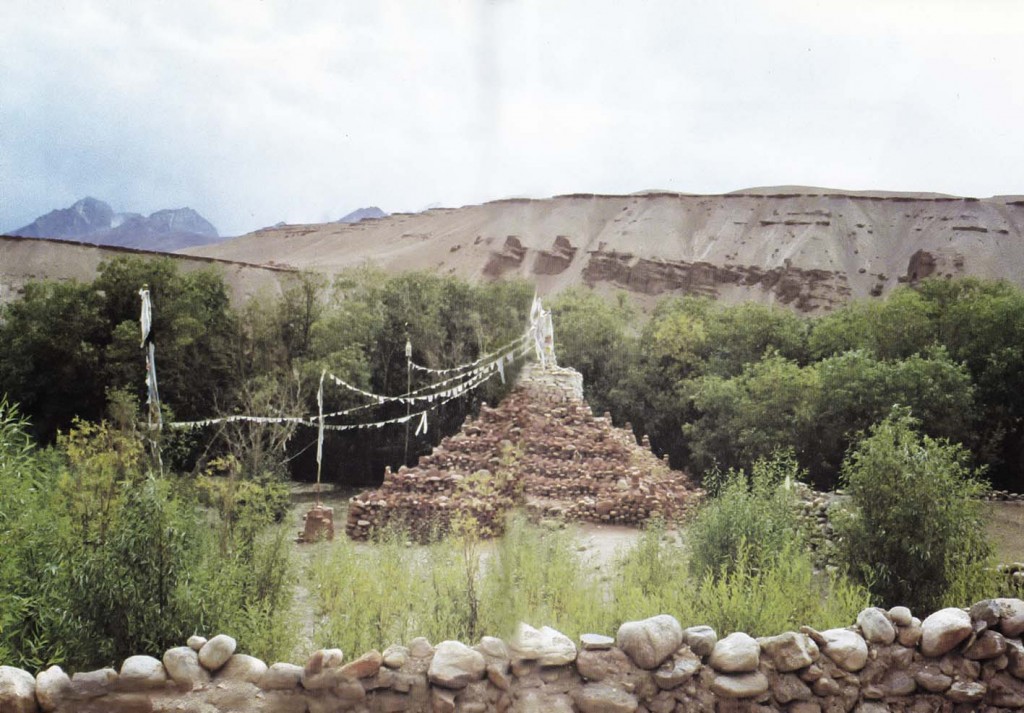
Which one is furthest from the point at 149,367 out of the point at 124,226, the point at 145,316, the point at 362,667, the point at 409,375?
the point at 362,667

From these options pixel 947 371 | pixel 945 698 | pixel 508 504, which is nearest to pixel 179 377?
pixel 508 504

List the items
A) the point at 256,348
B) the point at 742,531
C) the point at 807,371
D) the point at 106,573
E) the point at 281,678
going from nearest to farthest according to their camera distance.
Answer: the point at 281,678 → the point at 106,573 → the point at 742,531 → the point at 807,371 → the point at 256,348

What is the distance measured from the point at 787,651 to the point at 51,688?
3163 millimetres

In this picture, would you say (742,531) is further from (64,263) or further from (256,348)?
(64,263)

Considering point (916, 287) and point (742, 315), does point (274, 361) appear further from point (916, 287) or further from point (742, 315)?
point (916, 287)

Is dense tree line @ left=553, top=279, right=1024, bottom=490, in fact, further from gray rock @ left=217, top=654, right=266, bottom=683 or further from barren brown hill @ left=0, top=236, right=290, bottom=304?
gray rock @ left=217, top=654, right=266, bottom=683

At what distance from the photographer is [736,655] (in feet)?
10.5

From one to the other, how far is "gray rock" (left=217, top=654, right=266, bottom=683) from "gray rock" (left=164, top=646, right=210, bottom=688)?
8 centimetres

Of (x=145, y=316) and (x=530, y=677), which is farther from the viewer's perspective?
(x=145, y=316)

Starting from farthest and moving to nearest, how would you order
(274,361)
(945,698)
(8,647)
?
(274,361) → (945,698) → (8,647)

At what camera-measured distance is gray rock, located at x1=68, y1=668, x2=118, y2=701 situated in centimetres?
290

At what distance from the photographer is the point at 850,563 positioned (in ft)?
13.5

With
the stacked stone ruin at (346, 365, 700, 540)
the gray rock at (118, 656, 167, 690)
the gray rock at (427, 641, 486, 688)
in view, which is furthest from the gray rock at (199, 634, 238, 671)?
the stacked stone ruin at (346, 365, 700, 540)

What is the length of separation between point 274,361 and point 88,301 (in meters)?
1.43
